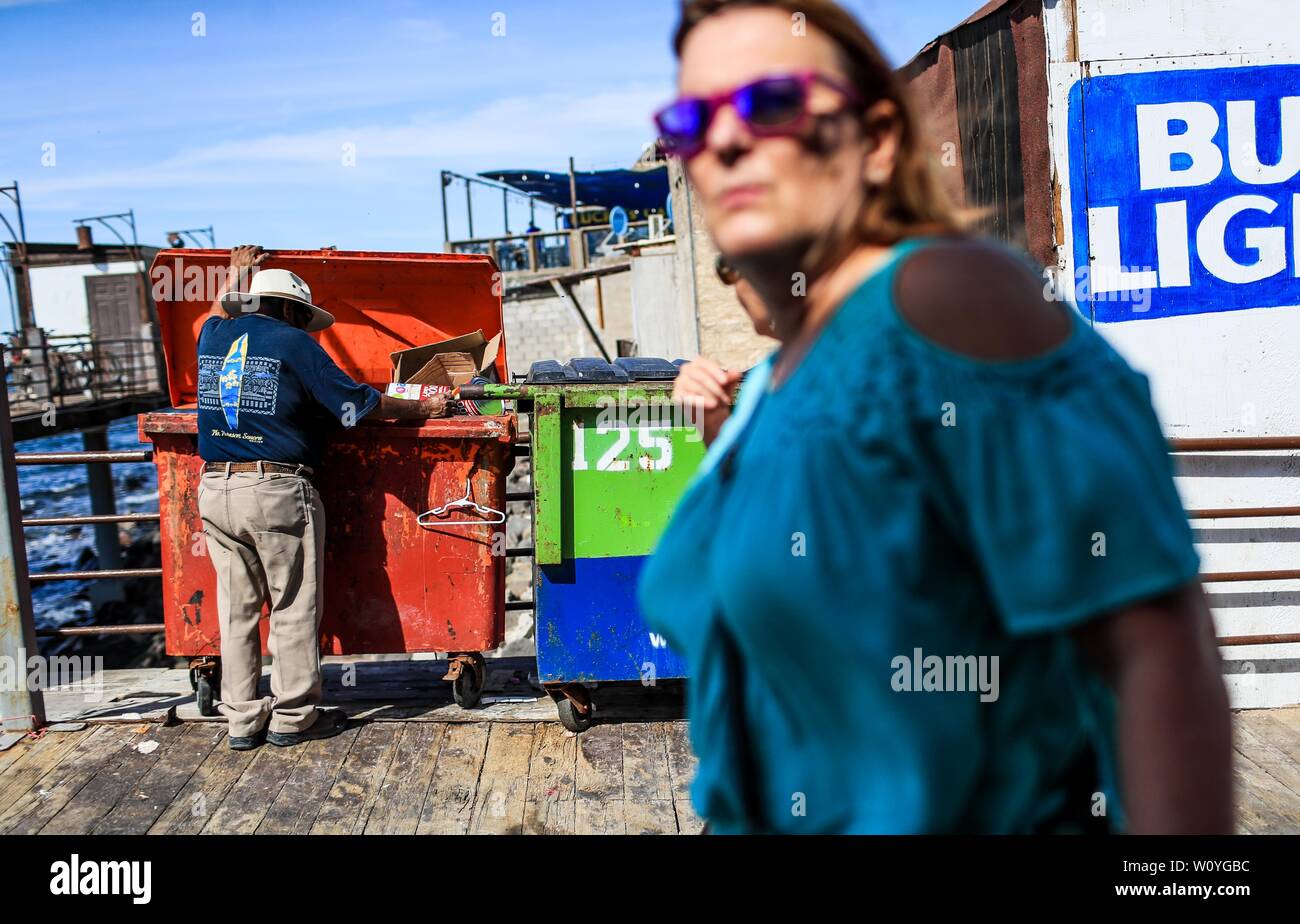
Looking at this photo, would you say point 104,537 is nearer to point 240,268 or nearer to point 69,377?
point 69,377

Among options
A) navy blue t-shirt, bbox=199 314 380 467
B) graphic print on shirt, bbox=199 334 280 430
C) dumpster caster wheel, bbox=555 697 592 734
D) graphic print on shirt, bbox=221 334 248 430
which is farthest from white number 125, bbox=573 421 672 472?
graphic print on shirt, bbox=221 334 248 430

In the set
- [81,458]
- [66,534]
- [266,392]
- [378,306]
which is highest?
[378,306]

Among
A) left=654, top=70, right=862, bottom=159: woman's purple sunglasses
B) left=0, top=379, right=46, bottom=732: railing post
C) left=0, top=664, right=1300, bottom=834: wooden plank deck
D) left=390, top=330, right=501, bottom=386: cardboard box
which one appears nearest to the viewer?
left=654, top=70, right=862, bottom=159: woman's purple sunglasses

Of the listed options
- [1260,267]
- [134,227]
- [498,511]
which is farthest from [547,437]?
[134,227]

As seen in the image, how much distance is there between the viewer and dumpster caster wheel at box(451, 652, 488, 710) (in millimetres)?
5082

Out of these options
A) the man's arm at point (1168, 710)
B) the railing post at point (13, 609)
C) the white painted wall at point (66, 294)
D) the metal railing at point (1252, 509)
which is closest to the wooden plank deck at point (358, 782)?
the railing post at point (13, 609)

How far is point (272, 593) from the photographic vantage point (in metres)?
4.78

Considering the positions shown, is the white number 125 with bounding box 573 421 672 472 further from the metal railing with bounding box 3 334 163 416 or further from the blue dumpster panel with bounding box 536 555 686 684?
the metal railing with bounding box 3 334 163 416

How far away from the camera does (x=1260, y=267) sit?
4.79 metres

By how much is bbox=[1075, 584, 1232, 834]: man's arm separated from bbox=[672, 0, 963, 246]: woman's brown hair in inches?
16.8

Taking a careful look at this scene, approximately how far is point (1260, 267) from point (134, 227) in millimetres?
30457

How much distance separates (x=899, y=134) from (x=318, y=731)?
4522 mm

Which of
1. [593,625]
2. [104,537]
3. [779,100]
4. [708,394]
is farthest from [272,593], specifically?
[104,537]
